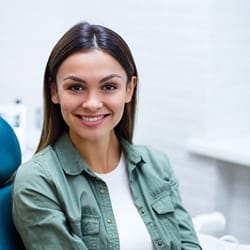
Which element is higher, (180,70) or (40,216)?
(180,70)

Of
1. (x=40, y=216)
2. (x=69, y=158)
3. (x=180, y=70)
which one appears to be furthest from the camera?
(x=180, y=70)

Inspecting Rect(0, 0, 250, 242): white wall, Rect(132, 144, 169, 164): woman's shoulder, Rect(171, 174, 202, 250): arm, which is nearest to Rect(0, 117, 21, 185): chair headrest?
Rect(132, 144, 169, 164): woman's shoulder

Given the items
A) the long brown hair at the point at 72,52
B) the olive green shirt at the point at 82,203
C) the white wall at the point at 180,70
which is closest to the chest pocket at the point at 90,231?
the olive green shirt at the point at 82,203

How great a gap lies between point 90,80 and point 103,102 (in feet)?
0.21

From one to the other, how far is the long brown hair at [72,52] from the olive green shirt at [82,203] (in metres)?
0.04

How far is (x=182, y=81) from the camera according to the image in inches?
98.5

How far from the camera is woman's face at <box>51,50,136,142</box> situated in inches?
48.3

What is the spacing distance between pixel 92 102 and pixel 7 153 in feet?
0.84

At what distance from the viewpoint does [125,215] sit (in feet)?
4.30

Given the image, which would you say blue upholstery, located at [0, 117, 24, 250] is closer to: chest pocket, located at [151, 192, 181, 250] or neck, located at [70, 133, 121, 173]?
neck, located at [70, 133, 121, 173]

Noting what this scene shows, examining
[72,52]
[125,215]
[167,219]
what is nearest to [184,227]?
[167,219]

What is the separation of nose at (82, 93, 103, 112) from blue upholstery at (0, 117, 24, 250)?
223 mm

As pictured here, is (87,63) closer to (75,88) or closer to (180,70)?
(75,88)

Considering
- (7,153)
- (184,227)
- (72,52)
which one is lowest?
(184,227)
